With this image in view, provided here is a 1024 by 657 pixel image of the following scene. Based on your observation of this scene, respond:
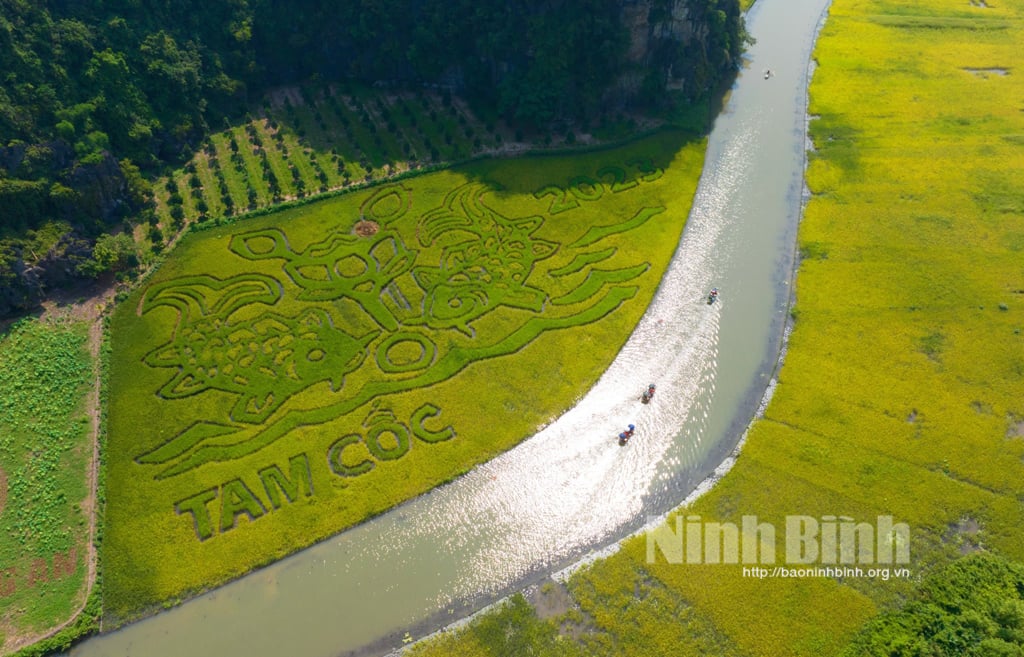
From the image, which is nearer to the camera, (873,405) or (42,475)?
(42,475)

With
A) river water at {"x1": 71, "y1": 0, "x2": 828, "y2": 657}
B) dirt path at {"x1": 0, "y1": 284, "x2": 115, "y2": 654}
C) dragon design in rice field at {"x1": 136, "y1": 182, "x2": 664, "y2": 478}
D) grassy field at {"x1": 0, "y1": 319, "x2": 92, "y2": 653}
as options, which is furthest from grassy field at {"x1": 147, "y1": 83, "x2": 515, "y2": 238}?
river water at {"x1": 71, "y1": 0, "x2": 828, "y2": 657}

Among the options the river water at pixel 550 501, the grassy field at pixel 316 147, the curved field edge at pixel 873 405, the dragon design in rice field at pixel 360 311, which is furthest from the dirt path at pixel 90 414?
the curved field edge at pixel 873 405

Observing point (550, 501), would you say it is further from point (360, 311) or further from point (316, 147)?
point (316, 147)

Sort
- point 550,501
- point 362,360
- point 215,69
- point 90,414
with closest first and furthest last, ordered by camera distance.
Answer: point 550,501 → point 90,414 → point 362,360 → point 215,69

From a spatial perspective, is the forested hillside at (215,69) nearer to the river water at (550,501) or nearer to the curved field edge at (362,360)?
the curved field edge at (362,360)

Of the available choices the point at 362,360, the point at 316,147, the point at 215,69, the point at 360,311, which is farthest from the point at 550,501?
the point at 215,69

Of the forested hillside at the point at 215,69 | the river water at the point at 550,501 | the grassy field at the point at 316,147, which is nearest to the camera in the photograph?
the river water at the point at 550,501

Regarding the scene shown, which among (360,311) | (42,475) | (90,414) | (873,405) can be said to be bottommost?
(873,405)
